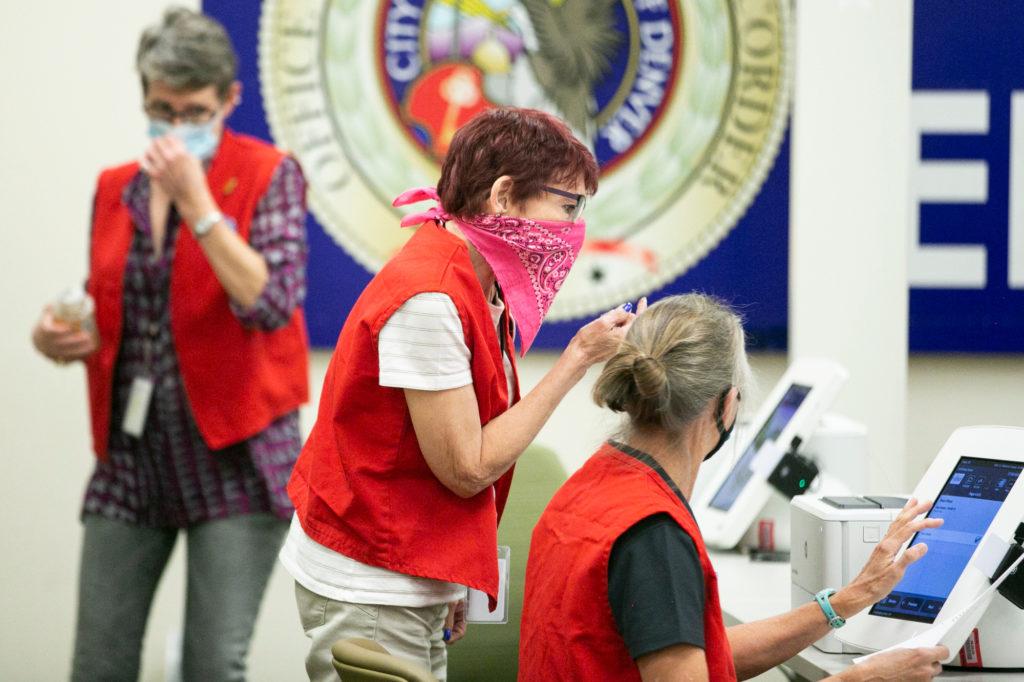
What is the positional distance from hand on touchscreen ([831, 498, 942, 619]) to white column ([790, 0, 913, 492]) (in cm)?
185

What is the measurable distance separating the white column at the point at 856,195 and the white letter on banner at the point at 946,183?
157 mm

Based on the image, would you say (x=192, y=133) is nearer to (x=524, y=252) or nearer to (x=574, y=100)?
(x=524, y=252)

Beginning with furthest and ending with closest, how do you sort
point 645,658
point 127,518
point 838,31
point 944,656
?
point 838,31, point 127,518, point 944,656, point 645,658

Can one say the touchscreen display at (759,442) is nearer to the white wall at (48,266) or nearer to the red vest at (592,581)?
the red vest at (592,581)

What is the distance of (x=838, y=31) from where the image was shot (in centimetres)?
348

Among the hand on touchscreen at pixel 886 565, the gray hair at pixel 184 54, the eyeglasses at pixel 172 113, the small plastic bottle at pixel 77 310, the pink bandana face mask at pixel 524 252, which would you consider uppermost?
the gray hair at pixel 184 54

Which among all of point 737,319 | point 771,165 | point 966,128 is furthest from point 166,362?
point 966,128

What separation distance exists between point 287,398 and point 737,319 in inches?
47.0

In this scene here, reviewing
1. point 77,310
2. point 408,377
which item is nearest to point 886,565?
point 408,377

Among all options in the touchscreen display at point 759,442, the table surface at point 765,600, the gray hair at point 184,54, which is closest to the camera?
the table surface at point 765,600

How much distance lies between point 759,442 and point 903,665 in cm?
118

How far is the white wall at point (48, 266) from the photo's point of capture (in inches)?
137

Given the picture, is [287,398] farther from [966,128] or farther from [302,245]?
[966,128]

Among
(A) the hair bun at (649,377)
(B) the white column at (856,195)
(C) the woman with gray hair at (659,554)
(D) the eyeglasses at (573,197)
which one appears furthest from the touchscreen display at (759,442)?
(A) the hair bun at (649,377)
